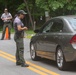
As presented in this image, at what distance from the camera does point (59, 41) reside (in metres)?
11.0

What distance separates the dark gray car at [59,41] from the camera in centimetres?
1053

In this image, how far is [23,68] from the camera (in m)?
11.7

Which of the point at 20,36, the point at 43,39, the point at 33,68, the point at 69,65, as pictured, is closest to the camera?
the point at 69,65

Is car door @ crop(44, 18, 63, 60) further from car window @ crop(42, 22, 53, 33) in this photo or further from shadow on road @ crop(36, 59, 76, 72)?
shadow on road @ crop(36, 59, 76, 72)

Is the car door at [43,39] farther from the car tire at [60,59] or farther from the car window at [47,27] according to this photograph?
the car tire at [60,59]

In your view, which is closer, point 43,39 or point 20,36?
point 20,36

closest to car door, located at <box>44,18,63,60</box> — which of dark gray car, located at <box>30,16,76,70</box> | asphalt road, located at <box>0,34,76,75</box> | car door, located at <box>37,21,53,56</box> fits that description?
dark gray car, located at <box>30,16,76,70</box>

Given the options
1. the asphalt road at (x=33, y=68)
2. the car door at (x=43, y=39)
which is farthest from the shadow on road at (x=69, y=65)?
the car door at (x=43, y=39)

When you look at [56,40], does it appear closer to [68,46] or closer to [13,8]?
[68,46]

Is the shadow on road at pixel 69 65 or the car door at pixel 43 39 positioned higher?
the car door at pixel 43 39

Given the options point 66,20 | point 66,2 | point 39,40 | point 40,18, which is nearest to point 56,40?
point 66,20

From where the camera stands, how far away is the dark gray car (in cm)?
1053

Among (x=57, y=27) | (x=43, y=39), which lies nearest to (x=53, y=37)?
(x=57, y=27)

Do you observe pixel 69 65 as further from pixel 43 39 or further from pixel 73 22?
pixel 43 39
